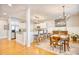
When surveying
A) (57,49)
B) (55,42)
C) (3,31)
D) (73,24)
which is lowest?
(57,49)

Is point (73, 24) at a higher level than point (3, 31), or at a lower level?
higher

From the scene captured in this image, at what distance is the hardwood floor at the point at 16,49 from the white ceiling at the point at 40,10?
1.69 ft

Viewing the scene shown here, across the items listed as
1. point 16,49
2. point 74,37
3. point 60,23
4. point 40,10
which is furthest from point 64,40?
point 16,49

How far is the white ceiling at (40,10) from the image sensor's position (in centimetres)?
183

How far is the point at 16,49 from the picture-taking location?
1.88 m

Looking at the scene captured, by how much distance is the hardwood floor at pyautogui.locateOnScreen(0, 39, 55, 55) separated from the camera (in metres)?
1.86

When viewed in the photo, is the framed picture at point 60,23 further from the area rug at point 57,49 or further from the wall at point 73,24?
the area rug at point 57,49

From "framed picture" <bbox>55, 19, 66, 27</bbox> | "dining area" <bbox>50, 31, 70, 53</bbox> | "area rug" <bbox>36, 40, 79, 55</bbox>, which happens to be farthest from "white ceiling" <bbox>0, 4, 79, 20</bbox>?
"area rug" <bbox>36, 40, 79, 55</bbox>

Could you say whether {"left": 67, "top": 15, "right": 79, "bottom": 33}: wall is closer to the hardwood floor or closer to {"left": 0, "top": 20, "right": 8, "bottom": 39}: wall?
the hardwood floor

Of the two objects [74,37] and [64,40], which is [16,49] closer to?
[64,40]

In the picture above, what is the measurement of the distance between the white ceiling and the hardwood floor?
516 millimetres

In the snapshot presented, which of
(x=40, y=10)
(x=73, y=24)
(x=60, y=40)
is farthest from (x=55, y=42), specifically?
(x=40, y=10)

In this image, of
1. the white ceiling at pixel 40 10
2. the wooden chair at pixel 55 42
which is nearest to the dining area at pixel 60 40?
the wooden chair at pixel 55 42

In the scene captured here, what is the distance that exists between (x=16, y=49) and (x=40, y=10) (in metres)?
0.85
